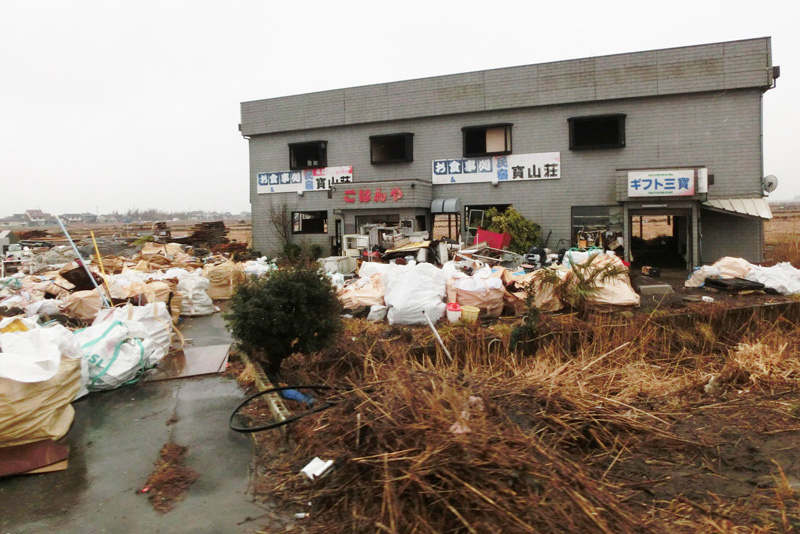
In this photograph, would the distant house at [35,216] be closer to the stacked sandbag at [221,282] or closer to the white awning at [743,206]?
the stacked sandbag at [221,282]

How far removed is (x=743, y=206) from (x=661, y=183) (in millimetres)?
2454

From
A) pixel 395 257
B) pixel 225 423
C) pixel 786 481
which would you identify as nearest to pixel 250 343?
pixel 225 423

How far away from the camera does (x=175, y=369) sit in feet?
21.9

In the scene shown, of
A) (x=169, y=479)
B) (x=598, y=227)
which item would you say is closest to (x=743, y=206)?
(x=598, y=227)

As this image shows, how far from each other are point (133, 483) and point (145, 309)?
3.45 meters

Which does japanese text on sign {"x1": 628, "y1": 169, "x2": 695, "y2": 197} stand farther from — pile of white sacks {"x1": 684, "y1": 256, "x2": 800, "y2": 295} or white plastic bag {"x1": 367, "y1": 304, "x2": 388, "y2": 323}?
white plastic bag {"x1": 367, "y1": 304, "x2": 388, "y2": 323}

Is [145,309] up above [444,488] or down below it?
above

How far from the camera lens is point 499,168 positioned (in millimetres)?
18391

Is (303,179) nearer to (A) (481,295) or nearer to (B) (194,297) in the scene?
(B) (194,297)

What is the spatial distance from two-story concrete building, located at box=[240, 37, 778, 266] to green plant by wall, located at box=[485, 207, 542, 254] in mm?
789

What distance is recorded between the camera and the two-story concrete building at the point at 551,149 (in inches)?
625

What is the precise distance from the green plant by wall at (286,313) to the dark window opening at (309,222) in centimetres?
1603

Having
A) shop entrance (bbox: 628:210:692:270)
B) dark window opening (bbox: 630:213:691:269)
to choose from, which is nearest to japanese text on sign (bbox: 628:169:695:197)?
shop entrance (bbox: 628:210:692:270)

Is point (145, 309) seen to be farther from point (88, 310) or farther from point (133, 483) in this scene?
point (133, 483)
